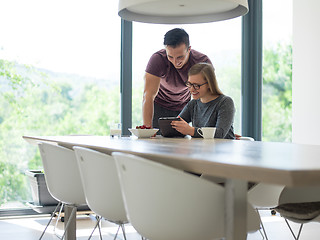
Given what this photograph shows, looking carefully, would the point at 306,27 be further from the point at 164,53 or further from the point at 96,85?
the point at 96,85

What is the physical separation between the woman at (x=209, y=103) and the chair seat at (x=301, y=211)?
40.8 inches

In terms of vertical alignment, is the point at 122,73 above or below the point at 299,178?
above

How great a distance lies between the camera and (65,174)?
2.78 metres

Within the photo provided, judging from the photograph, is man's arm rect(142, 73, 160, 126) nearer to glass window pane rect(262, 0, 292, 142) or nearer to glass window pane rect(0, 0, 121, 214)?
glass window pane rect(0, 0, 121, 214)

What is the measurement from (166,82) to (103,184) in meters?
2.13

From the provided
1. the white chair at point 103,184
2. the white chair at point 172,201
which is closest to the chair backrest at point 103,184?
the white chair at point 103,184

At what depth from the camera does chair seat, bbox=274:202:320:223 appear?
2207 millimetres

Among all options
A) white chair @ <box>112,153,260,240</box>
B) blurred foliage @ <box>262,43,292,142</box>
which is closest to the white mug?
white chair @ <box>112,153,260,240</box>

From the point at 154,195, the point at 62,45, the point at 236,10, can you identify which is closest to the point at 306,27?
the point at 236,10

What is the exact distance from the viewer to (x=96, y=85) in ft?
17.2

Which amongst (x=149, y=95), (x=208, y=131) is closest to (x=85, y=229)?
(x=149, y=95)

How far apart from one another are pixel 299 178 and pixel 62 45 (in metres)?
4.22

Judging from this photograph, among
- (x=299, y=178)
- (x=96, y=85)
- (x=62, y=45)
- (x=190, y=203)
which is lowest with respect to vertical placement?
(x=190, y=203)

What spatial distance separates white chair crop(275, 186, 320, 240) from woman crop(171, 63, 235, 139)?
72 cm
